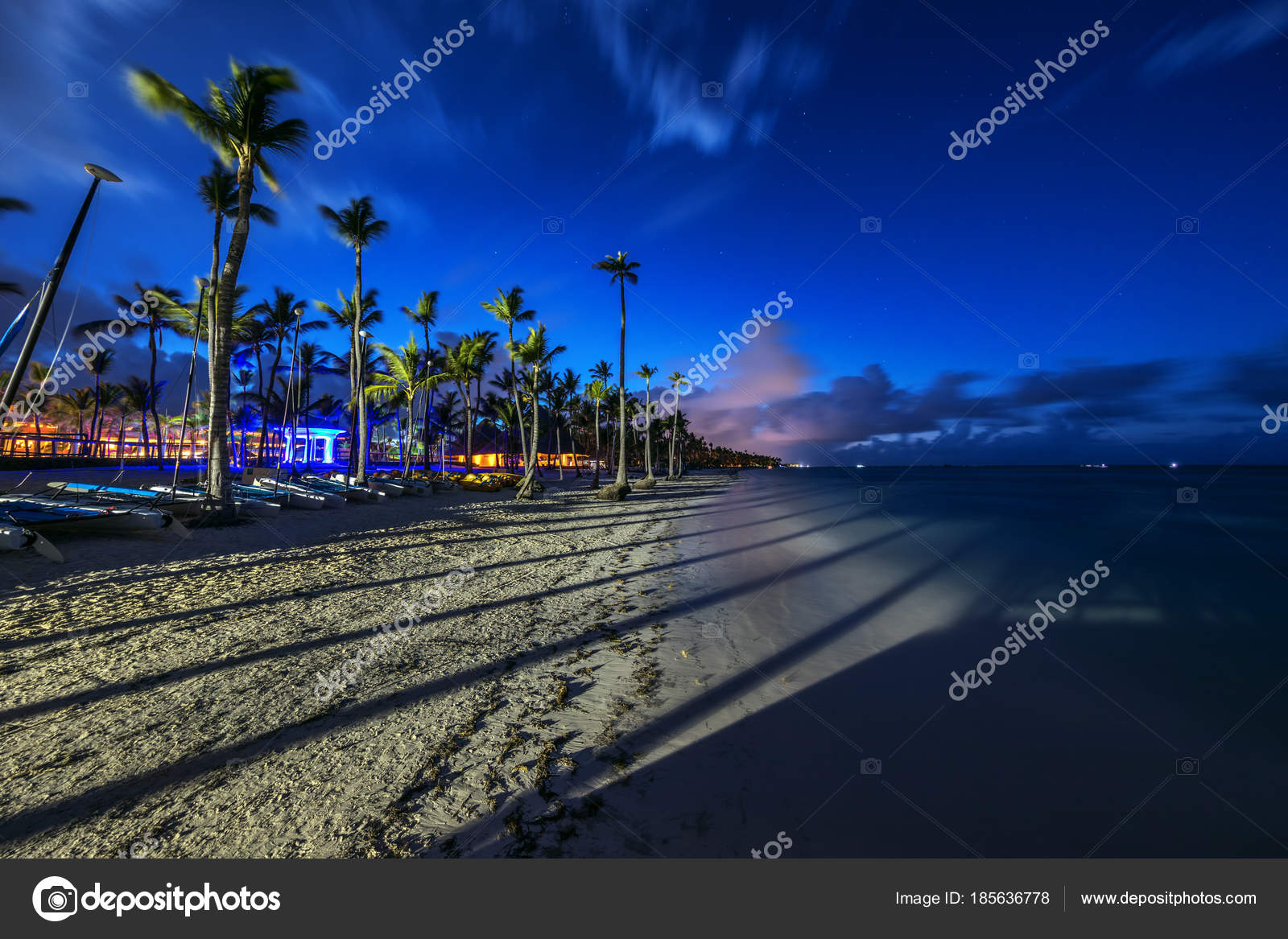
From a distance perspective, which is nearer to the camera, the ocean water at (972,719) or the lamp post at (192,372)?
the ocean water at (972,719)

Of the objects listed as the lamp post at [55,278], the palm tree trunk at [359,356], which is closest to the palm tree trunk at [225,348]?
the lamp post at [55,278]

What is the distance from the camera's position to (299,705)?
4449mm

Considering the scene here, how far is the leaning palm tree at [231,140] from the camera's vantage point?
1324 cm

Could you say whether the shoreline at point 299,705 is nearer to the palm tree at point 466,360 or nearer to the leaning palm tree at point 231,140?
the leaning palm tree at point 231,140

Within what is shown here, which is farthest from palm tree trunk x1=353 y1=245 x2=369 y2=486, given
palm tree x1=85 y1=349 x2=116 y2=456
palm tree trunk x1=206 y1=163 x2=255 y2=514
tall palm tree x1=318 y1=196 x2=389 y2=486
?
palm tree x1=85 y1=349 x2=116 y2=456

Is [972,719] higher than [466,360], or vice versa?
[466,360]

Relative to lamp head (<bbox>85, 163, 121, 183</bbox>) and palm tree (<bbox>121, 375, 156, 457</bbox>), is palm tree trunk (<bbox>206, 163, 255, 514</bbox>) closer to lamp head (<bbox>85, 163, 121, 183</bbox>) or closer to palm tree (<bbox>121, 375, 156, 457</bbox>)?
lamp head (<bbox>85, 163, 121, 183</bbox>)

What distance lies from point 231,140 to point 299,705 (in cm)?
1812

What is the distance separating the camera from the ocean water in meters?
3.63

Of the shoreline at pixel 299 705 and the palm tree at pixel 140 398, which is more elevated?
the palm tree at pixel 140 398

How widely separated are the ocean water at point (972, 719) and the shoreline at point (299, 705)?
1.02 meters
